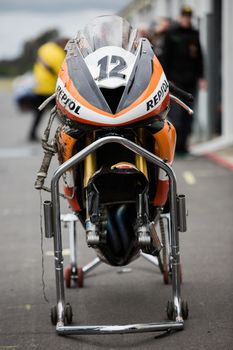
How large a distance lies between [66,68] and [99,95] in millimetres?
374

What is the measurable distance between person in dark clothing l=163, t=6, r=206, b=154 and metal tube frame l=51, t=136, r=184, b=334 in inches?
337

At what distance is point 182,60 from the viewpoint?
532 inches

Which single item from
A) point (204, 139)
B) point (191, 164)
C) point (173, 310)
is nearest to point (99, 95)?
point (173, 310)

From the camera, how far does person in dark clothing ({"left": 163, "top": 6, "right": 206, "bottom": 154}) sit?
44.0ft

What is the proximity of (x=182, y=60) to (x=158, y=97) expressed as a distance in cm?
887

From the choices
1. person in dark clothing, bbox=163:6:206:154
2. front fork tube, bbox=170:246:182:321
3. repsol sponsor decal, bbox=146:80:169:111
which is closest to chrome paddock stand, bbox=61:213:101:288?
front fork tube, bbox=170:246:182:321

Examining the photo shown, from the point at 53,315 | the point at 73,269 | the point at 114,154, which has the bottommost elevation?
the point at 73,269

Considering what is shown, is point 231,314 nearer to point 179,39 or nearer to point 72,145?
point 72,145

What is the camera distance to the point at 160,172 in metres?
5.05

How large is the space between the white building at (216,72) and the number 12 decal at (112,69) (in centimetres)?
1025

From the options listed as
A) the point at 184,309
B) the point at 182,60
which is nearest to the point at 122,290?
the point at 184,309

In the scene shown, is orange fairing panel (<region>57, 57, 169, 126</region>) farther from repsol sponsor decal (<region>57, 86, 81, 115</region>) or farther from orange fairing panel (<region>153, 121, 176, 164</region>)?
orange fairing panel (<region>153, 121, 176, 164</region>)

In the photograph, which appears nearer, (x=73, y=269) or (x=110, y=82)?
(x=110, y=82)

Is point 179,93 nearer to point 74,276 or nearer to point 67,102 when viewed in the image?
point 67,102
